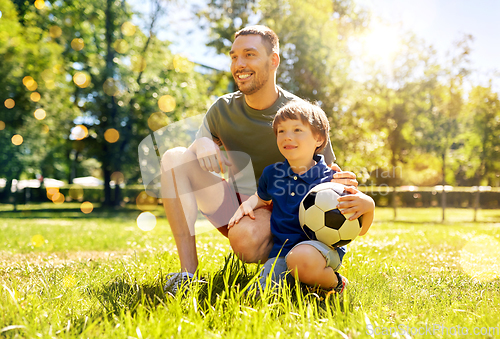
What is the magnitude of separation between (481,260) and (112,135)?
64.4 feet

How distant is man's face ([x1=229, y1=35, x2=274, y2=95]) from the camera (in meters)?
3.17

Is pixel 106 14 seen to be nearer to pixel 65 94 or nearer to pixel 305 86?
pixel 65 94

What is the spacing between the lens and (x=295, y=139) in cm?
262

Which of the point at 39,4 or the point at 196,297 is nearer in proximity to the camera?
the point at 196,297

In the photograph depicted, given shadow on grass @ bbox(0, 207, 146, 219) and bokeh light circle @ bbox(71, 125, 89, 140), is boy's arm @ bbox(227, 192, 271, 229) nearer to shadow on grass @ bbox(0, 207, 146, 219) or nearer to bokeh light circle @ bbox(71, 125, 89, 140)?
shadow on grass @ bbox(0, 207, 146, 219)

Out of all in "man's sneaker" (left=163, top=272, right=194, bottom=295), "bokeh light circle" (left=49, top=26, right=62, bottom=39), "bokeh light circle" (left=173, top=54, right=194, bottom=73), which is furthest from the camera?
"bokeh light circle" (left=173, top=54, right=194, bottom=73)

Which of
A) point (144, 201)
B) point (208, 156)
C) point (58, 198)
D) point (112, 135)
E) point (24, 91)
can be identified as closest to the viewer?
point (208, 156)

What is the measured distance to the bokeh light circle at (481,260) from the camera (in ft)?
11.6

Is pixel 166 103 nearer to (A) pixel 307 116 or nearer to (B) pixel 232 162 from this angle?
(B) pixel 232 162

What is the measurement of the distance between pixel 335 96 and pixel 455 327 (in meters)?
15.8

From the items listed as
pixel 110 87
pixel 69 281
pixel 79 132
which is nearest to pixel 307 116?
pixel 69 281

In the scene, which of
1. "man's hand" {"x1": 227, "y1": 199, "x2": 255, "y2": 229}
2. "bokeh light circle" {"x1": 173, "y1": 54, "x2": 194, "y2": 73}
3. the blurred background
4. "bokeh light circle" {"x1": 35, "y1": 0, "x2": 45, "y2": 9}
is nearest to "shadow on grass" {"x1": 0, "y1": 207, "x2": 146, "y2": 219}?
the blurred background

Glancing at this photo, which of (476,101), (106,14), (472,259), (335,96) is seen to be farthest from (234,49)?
(106,14)

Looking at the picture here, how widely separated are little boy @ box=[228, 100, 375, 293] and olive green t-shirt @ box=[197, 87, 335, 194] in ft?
1.85
